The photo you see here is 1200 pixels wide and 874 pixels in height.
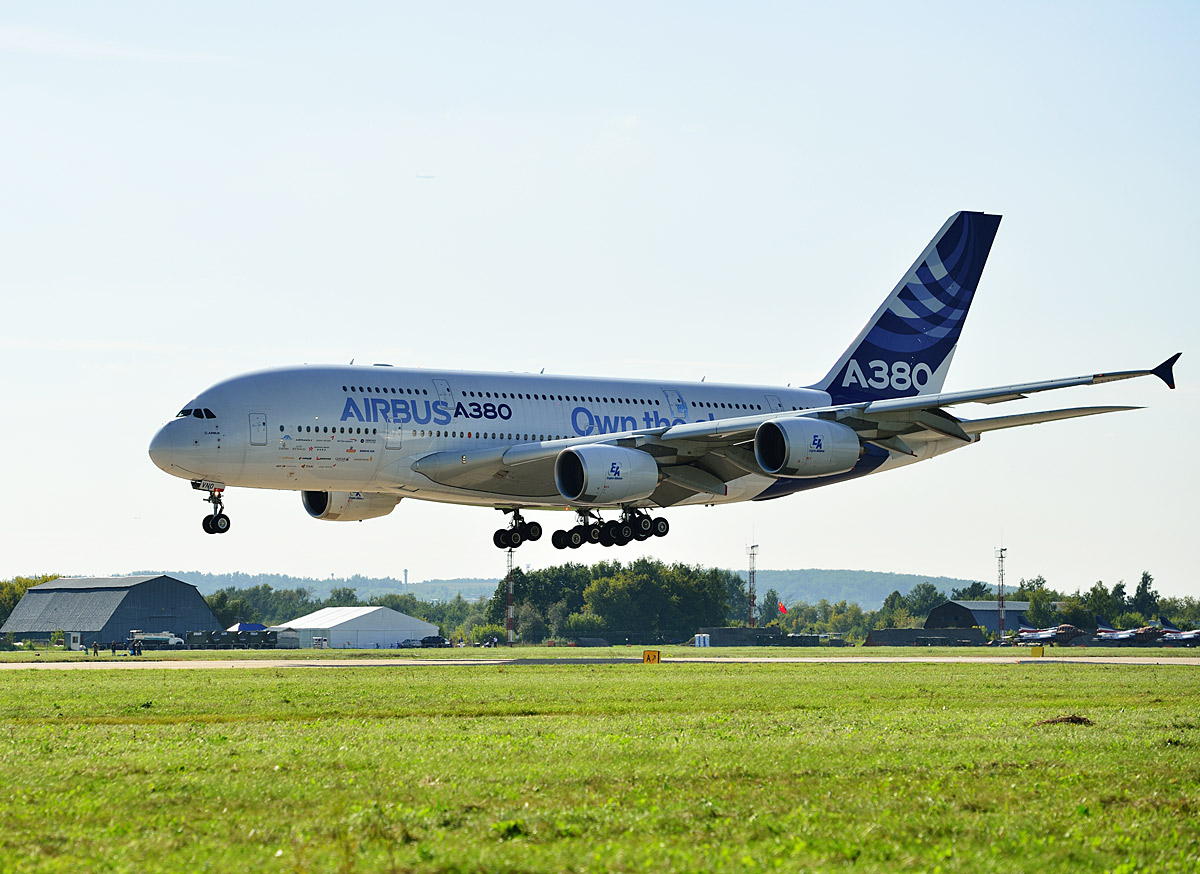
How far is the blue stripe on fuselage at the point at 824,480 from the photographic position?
A: 187 feet

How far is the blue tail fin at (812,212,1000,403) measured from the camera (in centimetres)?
6062

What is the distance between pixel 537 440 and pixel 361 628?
9409 centimetres

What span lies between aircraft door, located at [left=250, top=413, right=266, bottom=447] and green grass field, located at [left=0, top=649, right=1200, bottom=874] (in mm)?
15895

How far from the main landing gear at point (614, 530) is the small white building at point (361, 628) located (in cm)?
8462

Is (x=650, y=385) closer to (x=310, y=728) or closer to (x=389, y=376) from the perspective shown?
(x=389, y=376)

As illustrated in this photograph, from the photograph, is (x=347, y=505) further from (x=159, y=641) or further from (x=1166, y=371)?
(x=159, y=641)

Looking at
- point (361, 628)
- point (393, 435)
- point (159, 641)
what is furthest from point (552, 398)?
point (361, 628)

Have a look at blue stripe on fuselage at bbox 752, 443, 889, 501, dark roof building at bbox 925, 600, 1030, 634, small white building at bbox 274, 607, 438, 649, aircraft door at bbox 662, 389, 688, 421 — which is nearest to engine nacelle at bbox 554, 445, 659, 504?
aircraft door at bbox 662, 389, 688, 421

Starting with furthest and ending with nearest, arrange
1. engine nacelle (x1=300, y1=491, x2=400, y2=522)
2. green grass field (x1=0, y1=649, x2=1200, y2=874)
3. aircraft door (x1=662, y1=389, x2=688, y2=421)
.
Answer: aircraft door (x1=662, y1=389, x2=688, y2=421) → engine nacelle (x1=300, y1=491, x2=400, y2=522) → green grass field (x1=0, y1=649, x2=1200, y2=874)

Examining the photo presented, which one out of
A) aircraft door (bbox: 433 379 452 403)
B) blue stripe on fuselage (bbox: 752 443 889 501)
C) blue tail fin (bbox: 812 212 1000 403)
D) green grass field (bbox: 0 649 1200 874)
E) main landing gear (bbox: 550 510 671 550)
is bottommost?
green grass field (bbox: 0 649 1200 874)

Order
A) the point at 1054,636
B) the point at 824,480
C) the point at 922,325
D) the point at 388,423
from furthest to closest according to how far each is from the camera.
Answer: the point at 1054,636 < the point at 922,325 < the point at 824,480 < the point at 388,423

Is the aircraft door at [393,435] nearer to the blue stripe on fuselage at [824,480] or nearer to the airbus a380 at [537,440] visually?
the airbus a380 at [537,440]

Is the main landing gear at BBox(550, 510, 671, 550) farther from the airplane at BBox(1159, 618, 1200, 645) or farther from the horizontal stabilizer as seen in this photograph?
the airplane at BBox(1159, 618, 1200, 645)

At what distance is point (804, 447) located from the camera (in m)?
46.2
